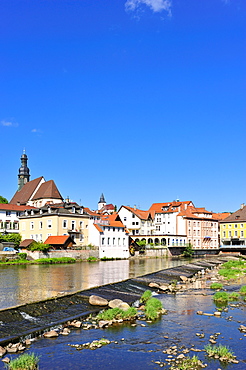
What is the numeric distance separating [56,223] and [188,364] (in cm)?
6016

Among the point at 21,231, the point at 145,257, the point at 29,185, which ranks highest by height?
the point at 29,185

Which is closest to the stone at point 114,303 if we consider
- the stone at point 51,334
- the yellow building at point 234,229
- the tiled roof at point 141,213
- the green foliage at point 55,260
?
the stone at point 51,334

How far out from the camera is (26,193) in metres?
97.9

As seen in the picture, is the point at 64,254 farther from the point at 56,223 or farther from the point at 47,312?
the point at 47,312

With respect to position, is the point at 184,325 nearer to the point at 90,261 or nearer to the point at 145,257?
the point at 90,261

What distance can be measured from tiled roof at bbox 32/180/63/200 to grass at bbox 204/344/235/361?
77.1 metres

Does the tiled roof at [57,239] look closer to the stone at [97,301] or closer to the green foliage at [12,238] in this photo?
the green foliage at [12,238]

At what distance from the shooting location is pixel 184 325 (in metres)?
18.9

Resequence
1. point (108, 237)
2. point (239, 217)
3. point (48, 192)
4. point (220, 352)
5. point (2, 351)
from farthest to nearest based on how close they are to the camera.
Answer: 1. point (239, 217)
2. point (48, 192)
3. point (108, 237)
4. point (2, 351)
5. point (220, 352)

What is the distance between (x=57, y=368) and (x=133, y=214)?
3728 inches

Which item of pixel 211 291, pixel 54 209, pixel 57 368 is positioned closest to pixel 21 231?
pixel 54 209

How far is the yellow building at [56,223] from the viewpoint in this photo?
72562mm

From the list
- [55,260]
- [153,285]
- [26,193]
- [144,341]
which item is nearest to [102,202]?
[26,193]

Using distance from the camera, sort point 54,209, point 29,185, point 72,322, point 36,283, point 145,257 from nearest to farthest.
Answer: point 72,322, point 36,283, point 54,209, point 145,257, point 29,185
